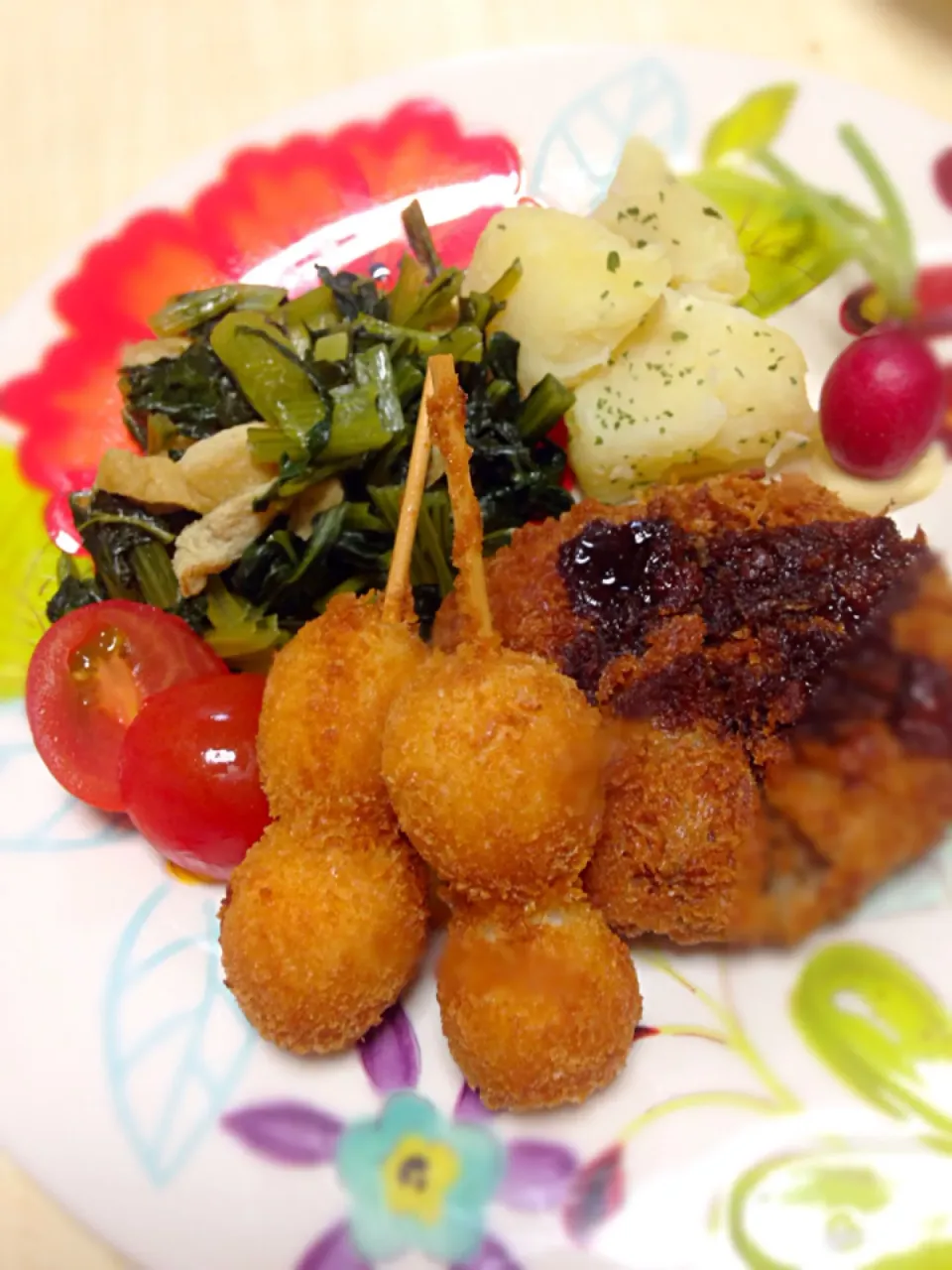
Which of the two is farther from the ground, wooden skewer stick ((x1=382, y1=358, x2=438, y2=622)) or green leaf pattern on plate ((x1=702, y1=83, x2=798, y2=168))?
green leaf pattern on plate ((x1=702, y1=83, x2=798, y2=168))

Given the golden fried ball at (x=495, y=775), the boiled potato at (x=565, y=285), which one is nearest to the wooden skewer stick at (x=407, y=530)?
the golden fried ball at (x=495, y=775)

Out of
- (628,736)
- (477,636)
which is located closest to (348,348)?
(477,636)

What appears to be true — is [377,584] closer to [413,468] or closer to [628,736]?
[413,468]

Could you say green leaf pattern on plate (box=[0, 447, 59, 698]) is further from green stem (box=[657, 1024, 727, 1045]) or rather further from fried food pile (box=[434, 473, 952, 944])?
green stem (box=[657, 1024, 727, 1045])

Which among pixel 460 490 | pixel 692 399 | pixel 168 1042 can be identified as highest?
pixel 460 490

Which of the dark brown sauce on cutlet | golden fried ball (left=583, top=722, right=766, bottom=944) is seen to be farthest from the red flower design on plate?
golden fried ball (left=583, top=722, right=766, bottom=944)

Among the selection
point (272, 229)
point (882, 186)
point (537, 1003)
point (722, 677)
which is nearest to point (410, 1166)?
point (537, 1003)

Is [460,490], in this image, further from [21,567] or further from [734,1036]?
[21,567]
